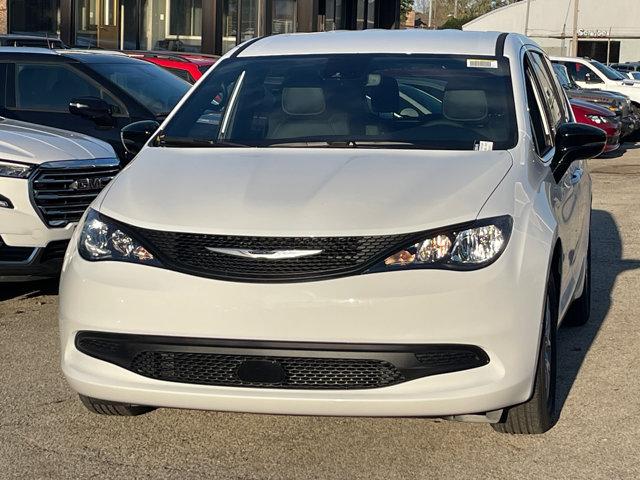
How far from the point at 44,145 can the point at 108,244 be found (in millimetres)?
3240

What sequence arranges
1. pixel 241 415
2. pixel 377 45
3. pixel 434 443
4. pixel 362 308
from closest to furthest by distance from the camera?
pixel 362 308
pixel 434 443
pixel 241 415
pixel 377 45

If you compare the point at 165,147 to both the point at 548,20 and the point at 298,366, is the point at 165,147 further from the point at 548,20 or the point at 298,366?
the point at 548,20

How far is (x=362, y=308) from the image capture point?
4.18 meters

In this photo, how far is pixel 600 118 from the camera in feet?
63.5

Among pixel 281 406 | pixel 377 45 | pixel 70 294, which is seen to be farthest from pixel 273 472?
pixel 377 45

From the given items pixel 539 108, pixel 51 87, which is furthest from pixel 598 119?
pixel 539 108

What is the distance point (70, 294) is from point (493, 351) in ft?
5.44

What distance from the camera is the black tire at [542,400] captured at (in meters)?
4.65

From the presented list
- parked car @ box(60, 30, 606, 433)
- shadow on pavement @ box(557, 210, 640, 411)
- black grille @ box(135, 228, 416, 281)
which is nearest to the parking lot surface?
shadow on pavement @ box(557, 210, 640, 411)

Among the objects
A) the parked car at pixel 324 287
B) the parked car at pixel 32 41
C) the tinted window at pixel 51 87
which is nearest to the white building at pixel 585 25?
the parked car at pixel 32 41

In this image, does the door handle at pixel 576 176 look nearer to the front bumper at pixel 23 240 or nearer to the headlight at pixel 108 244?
the headlight at pixel 108 244

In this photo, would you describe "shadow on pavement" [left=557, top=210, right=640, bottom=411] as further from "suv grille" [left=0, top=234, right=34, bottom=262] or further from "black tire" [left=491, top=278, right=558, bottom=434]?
"suv grille" [left=0, top=234, right=34, bottom=262]

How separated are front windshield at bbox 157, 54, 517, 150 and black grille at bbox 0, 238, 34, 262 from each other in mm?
1852

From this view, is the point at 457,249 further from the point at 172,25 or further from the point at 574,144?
the point at 172,25
